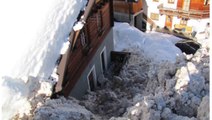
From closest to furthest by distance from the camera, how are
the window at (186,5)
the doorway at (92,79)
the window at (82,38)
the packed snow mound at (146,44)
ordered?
the window at (82,38), the doorway at (92,79), the packed snow mound at (146,44), the window at (186,5)

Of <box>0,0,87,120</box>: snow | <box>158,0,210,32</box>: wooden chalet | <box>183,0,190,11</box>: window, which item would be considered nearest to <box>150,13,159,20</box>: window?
<box>158,0,210,32</box>: wooden chalet

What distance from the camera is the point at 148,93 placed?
1034 cm

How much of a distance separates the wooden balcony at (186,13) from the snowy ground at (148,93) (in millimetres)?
7148

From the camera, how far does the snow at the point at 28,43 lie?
7.76 m

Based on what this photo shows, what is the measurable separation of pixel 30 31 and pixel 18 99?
8.81 ft

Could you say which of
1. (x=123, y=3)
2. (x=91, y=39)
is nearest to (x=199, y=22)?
(x=123, y=3)

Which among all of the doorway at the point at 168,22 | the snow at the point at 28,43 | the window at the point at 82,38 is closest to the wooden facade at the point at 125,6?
the doorway at the point at 168,22

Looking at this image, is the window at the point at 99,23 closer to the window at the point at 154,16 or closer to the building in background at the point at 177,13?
the building in background at the point at 177,13

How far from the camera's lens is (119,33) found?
2005cm

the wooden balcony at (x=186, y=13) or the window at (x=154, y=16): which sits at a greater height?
the wooden balcony at (x=186, y=13)

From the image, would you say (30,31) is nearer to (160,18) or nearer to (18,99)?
(18,99)

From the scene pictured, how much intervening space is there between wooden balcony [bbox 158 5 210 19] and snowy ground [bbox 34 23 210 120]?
7.15 metres

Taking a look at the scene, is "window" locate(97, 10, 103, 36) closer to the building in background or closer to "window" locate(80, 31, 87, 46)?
"window" locate(80, 31, 87, 46)

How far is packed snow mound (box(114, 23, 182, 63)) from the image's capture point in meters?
17.2
